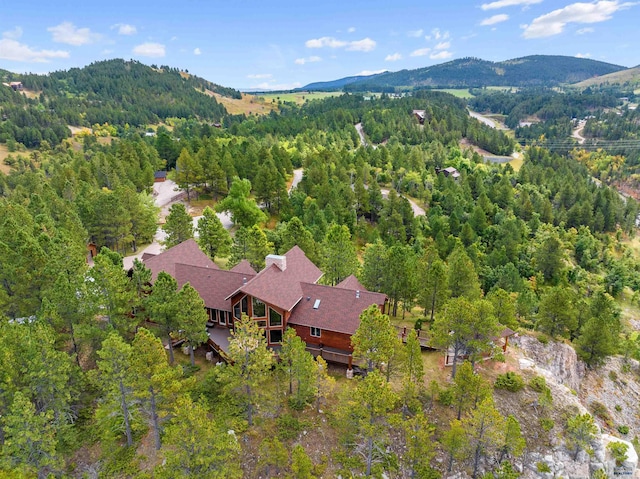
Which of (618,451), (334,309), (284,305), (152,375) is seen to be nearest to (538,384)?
(618,451)

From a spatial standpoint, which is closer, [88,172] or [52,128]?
[88,172]

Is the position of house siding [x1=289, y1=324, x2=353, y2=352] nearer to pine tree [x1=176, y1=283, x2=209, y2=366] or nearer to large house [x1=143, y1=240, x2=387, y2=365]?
large house [x1=143, y1=240, x2=387, y2=365]

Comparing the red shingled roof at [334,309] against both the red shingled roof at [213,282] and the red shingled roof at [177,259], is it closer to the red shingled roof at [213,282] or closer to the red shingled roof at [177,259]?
the red shingled roof at [213,282]

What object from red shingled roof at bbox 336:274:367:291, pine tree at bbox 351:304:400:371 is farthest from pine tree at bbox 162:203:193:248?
pine tree at bbox 351:304:400:371

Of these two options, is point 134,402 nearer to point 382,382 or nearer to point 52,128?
point 382,382

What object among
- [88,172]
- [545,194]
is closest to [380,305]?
[88,172]
